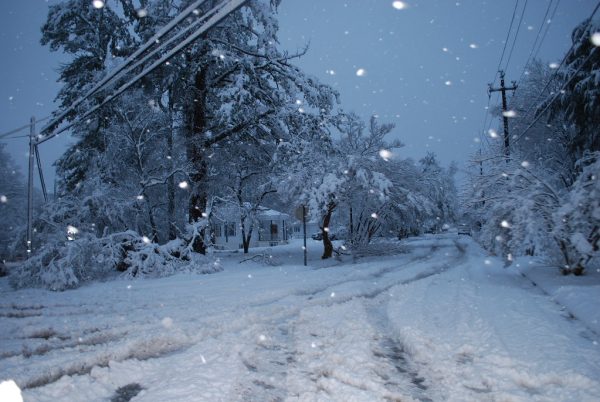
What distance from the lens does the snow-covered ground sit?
12.8 feet

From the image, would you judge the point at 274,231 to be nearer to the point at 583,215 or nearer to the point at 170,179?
the point at 170,179

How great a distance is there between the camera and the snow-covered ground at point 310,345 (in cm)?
391

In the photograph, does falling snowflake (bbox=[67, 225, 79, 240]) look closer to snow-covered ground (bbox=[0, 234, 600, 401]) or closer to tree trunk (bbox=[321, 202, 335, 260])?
snow-covered ground (bbox=[0, 234, 600, 401])

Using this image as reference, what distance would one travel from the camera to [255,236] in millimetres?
44969

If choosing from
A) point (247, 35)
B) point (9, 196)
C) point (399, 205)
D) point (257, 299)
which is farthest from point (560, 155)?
point (9, 196)

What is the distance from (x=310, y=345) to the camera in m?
5.40

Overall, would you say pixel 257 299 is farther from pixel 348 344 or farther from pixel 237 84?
pixel 237 84

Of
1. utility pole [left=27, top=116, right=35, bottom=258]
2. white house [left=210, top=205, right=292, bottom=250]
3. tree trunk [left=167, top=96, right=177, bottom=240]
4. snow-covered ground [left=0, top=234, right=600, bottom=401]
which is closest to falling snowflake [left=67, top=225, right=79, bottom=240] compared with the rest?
utility pole [left=27, top=116, right=35, bottom=258]

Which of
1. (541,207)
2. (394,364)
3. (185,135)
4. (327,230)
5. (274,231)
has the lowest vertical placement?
(394,364)

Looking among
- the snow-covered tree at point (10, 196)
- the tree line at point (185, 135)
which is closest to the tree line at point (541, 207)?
the tree line at point (185, 135)

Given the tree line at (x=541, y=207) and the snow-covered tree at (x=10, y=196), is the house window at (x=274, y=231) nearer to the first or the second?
the snow-covered tree at (x=10, y=196)

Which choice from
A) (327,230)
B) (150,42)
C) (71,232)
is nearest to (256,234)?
(327,230)

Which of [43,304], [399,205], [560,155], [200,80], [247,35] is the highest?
[247,35]

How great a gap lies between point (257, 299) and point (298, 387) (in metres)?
5.08
